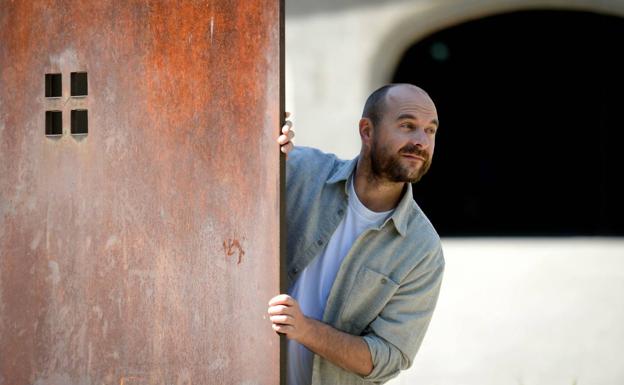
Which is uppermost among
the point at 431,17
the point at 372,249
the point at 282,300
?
the point at 431,17

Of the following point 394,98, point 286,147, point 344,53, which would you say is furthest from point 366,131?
point 344,53

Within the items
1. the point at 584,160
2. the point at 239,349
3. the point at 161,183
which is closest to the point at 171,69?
the point at 161,183

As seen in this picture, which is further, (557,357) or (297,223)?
(557,357)

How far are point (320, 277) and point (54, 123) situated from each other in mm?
919

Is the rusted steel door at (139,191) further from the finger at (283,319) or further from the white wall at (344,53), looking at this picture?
the white wall at (344,53)

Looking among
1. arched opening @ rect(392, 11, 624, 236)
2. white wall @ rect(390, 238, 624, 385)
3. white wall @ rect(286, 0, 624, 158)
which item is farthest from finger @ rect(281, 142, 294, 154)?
arched opening @ rect(392, 11, 624, 236)

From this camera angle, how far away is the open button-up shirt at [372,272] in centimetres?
305

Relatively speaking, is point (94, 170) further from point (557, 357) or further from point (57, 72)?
point (557, 357)

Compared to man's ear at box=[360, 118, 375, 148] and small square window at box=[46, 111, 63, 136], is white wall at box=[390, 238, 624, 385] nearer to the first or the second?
man's ear at box=[360, 118, 375, 148]

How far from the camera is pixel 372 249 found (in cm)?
310

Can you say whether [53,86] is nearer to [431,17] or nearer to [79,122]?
[79,122]

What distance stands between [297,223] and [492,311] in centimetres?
242

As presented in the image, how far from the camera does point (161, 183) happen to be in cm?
288

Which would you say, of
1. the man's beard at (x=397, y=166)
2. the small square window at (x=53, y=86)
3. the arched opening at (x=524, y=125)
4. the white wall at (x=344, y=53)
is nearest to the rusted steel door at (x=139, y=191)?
the small square window at (x=53, y=86)
